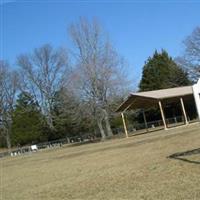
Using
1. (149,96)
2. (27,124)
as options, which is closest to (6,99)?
(27,124)

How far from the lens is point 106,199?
32.9ft

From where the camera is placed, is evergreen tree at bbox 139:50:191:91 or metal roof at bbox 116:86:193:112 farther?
evergreen tree at bbox 139:50:191:91

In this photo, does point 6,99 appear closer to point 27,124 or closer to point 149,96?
point 27,124

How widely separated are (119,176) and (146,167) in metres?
1.11

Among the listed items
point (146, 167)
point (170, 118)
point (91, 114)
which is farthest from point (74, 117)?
point (146, 167)

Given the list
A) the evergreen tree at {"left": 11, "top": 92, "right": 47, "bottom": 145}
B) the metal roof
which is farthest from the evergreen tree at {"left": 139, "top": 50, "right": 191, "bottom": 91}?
the metal roof

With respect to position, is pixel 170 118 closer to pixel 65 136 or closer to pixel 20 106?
pixel 65 136

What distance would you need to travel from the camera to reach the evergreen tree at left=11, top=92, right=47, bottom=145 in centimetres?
7456

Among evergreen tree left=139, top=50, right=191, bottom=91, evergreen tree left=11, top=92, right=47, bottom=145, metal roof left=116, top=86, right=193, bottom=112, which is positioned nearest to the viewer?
metal roof left=116, top=86, right=193, bottom=112

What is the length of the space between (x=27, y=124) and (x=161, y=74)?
72.2 ft

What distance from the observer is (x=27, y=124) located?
7544cm

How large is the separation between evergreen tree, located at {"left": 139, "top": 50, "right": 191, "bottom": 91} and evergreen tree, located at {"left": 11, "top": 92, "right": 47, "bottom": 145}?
55.2 feet

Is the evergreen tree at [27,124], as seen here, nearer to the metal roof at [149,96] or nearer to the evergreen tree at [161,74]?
the evergreen tree at [161,74]

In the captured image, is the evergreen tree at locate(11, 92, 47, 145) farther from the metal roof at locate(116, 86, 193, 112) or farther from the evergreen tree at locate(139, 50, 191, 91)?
the metal roof at locate(116, 86, 193, 112)
